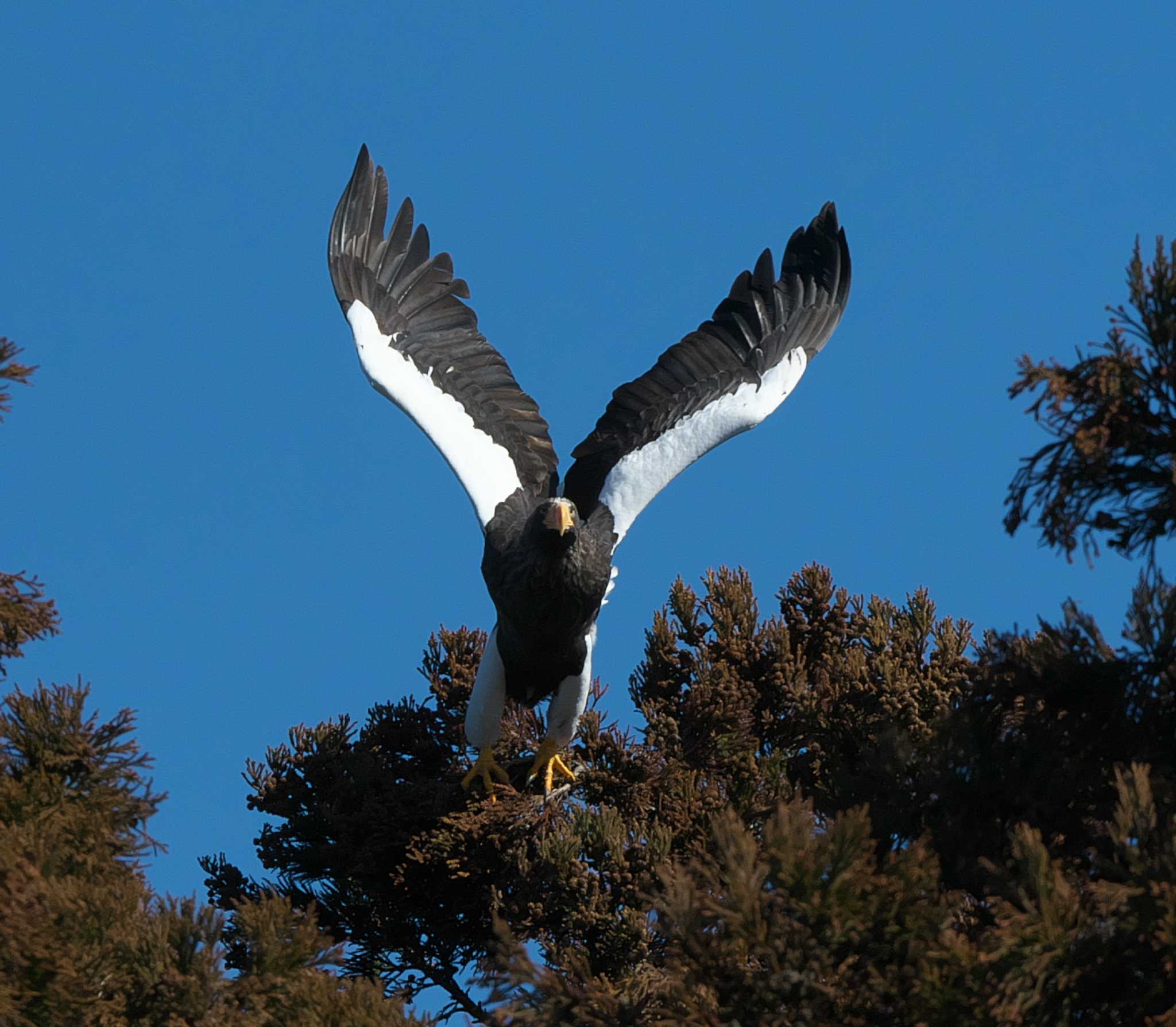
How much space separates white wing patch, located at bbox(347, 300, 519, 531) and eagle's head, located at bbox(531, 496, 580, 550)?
73cm

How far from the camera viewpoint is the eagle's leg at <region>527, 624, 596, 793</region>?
30.8ft

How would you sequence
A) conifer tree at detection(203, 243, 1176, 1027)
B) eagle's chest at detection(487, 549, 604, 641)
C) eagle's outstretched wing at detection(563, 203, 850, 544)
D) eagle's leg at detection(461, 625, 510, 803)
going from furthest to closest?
eagle's outstretched wing at detection(563, 203, 850, 544)
eagle's leg at detection(461, 625, 510, 803)
eagle's chest at detection(487, 549, 604, 641)
conifer tree at detection(203, 243, 1176, 1027)

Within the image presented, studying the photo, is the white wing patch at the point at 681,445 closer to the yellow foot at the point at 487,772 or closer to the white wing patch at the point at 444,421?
the white wing patch at the point at 444,421

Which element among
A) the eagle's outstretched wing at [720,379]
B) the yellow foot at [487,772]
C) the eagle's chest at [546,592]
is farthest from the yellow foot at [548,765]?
the eagle's outstretched wing at [720,379]

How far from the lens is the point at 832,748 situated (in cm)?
909

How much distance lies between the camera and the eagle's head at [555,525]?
8961mm

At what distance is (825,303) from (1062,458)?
6444 millimetres

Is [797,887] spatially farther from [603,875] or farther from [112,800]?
[603,875]

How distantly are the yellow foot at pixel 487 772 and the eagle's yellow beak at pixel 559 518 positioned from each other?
1388 millimetres

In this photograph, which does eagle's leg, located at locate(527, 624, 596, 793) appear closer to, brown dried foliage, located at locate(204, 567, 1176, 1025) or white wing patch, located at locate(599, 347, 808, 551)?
brown dried foliage, located at locate(204, 567, 1176, 1025)

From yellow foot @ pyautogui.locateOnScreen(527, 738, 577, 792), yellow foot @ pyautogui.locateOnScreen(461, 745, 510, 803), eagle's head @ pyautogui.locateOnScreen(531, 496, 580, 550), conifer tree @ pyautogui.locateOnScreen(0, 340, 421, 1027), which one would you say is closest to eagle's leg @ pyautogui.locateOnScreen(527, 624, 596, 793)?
yellow foot @ pyautogui.locateOnScreen(527, 738, 577, 792)

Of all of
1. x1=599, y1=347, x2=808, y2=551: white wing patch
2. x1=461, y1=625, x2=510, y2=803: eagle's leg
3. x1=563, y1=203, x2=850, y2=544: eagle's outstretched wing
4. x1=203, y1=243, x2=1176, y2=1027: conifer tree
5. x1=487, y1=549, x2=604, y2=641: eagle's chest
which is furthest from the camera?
x1=563, y1=203, x2=850, y2=544: eagle's outstretched wing

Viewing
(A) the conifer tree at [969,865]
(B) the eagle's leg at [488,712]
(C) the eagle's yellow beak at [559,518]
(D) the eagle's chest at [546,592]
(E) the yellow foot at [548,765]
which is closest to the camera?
(A) the conifer tree at [969,865]

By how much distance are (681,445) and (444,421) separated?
148 centimetres
